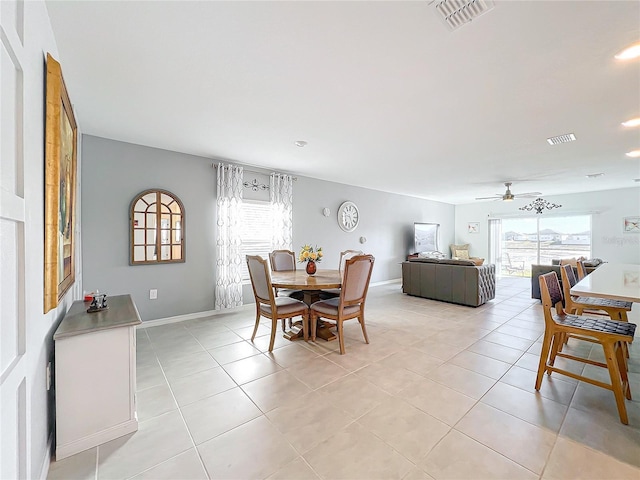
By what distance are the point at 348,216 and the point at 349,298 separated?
354cm

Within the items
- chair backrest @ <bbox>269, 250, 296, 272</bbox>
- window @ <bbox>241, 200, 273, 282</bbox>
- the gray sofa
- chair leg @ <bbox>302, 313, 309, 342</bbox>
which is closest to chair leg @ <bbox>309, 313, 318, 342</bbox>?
chair leg @ <bbox>302, 313, 309, 342</bbox>

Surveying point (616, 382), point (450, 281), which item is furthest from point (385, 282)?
point (616, 382)

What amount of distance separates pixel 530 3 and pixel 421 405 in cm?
255

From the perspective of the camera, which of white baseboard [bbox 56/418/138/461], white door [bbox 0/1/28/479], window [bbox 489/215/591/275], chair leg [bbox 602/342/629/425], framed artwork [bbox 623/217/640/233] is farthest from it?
window [bbox 489/215/591/275]

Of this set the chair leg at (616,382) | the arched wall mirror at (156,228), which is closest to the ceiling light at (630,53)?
the chair leg at (616,382)

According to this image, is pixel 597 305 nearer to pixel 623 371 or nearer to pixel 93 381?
pixel 623 371

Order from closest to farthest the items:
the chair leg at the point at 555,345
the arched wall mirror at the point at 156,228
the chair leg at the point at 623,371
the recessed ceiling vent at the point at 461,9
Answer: the recessed ceiling vent at the point at 461,9, the chair leg at the point at 623,371, the chair leg at the point at 555,345, the arched wall mirror at the point at 156,228

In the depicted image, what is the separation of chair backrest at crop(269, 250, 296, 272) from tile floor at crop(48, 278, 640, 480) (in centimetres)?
126

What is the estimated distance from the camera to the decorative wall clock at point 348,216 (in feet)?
19.9

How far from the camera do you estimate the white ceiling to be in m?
1.53

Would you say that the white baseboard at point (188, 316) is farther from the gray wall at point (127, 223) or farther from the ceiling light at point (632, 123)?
the ceiling light at point (632, 123)

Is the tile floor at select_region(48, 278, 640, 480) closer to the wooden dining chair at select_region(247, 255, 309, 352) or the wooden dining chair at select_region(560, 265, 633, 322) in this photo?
the wooden dining chair at select_region(247, 255, 309, 352)

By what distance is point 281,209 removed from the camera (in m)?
4.94

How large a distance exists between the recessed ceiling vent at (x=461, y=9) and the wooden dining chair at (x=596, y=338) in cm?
182
